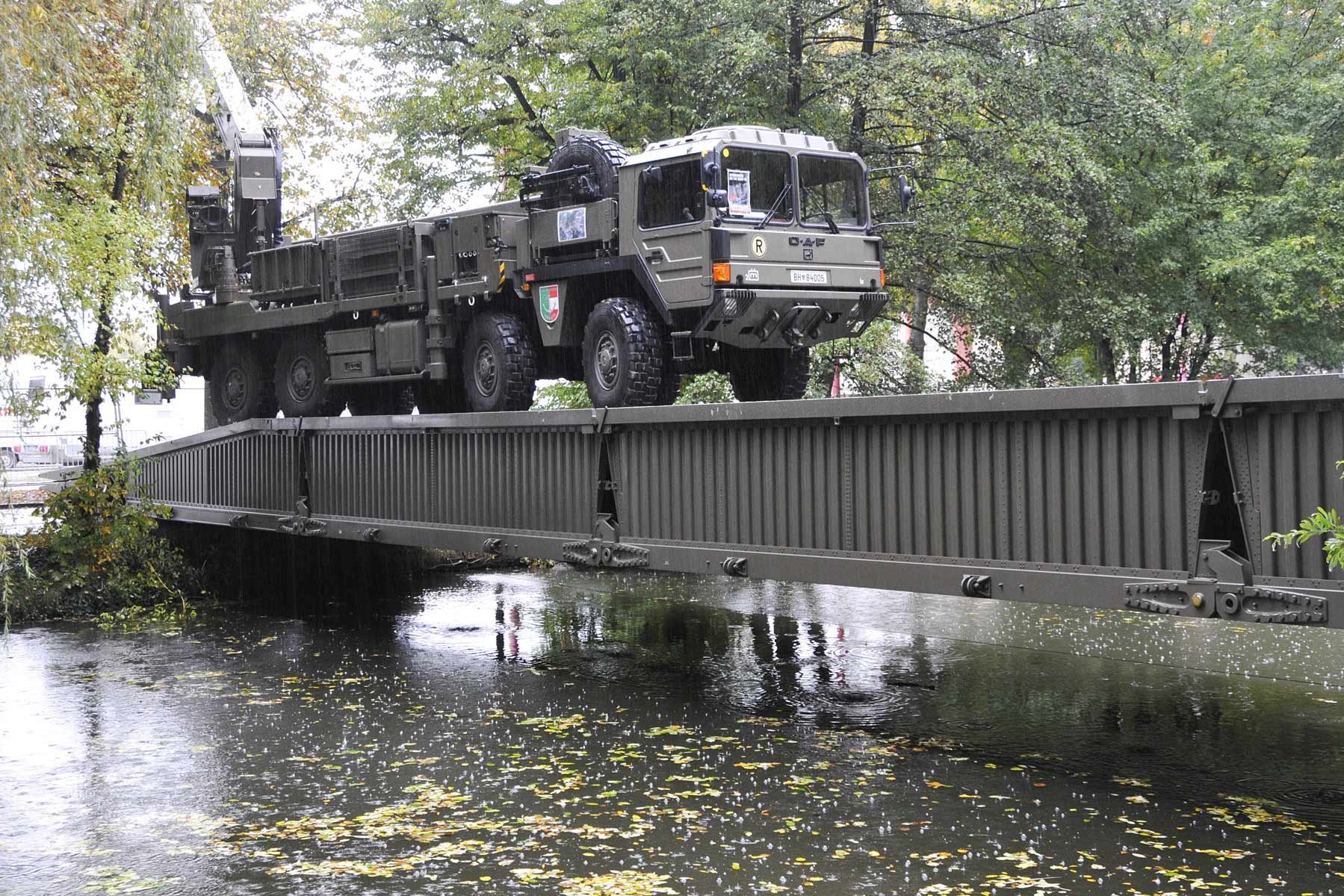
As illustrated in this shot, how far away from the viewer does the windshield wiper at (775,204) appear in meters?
10.8

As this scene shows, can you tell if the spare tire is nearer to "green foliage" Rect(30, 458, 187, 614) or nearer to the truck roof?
the truck roof

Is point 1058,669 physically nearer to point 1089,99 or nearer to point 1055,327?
point 1089,99

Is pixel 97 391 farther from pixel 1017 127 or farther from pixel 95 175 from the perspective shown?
pixel 1017 127

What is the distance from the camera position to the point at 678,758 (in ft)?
25.6

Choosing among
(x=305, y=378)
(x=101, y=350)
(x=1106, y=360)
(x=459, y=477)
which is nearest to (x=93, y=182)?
(x=101, y=350)

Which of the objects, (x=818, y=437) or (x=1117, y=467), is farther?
(x=818, y=437)

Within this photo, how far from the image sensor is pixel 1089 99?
763 inches

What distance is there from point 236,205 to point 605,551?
876cm

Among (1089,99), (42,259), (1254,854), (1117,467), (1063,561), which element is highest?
(1089,99)

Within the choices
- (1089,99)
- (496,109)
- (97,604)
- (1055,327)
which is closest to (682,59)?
(496,109)

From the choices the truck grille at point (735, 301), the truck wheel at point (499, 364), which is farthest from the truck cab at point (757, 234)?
the truck wheel at point (499, 364)

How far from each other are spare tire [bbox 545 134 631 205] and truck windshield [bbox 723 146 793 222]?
1.13 m

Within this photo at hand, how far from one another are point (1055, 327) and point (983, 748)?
51.7 ft

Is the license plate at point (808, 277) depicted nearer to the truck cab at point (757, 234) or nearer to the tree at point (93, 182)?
the truck cab at point (757, 234)
